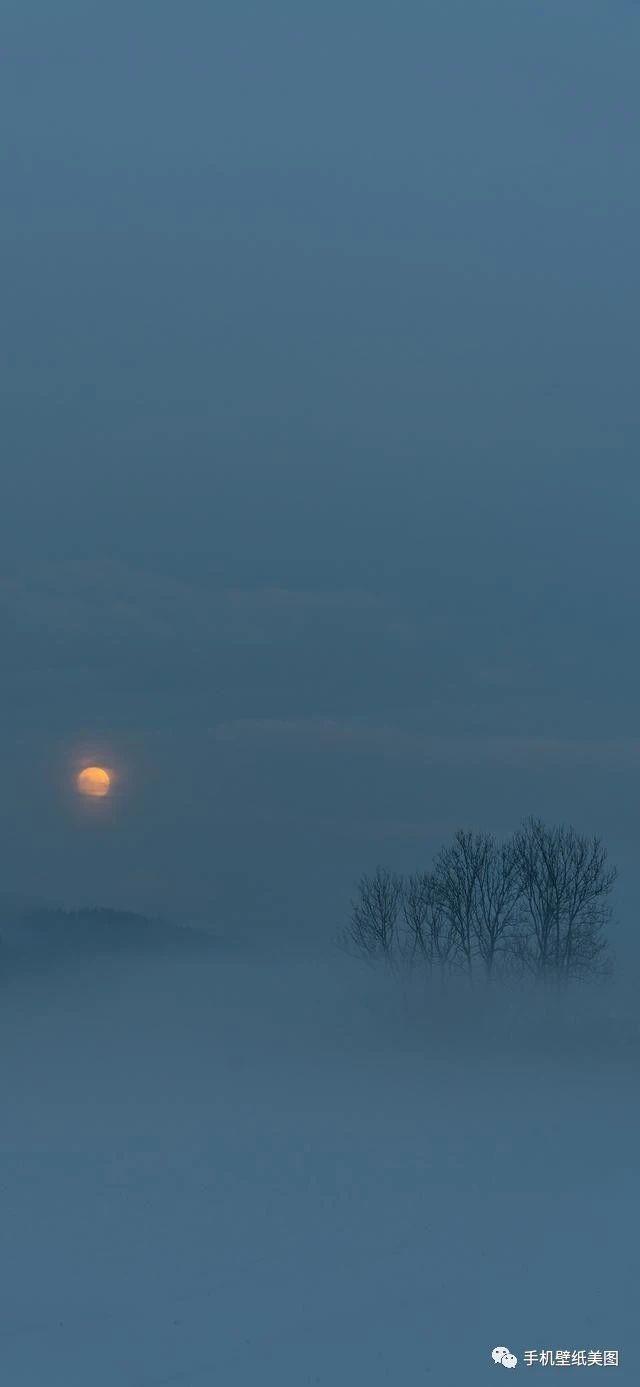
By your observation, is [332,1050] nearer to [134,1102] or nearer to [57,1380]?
[134,1102]

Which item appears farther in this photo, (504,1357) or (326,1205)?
(326,1205)

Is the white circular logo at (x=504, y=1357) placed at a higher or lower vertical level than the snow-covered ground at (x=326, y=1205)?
lower

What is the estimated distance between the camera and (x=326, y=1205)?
38.6 m

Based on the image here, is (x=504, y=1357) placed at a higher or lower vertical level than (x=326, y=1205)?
lower

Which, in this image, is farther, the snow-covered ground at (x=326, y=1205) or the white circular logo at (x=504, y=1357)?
the snow-covered ground at (x=326, y=1205)

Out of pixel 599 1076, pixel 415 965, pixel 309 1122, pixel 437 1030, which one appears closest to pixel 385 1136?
pixel 309 1122

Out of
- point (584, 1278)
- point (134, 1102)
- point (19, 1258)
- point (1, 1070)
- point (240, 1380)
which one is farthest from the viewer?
point (1, 1070)

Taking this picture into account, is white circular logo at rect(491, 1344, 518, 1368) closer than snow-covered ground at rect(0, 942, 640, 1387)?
Yes

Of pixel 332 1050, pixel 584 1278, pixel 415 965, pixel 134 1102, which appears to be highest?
pixel 415 965

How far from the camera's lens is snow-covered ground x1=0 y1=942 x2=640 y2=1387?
26.7 metres

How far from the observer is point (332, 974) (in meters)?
96.8

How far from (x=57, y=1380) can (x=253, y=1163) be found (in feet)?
66.4

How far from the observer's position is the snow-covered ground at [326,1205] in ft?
87.7

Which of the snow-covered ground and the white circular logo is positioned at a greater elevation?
the snow-covered ground
